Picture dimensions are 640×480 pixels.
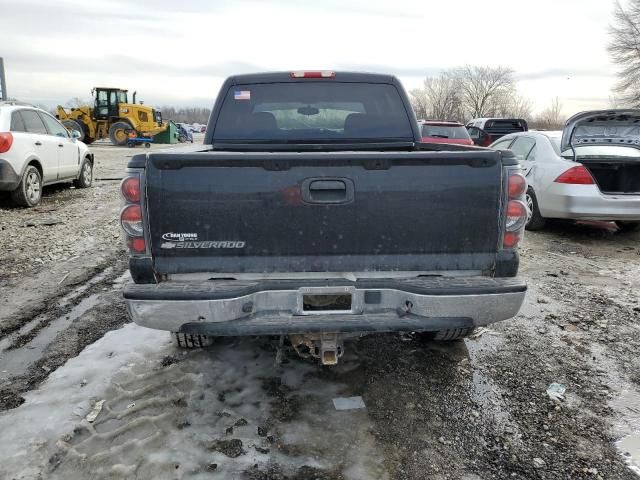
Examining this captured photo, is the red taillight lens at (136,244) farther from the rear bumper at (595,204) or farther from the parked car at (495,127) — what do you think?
the parked car at (495,127)

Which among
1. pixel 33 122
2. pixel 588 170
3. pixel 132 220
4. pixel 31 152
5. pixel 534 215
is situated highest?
pixel 33 122

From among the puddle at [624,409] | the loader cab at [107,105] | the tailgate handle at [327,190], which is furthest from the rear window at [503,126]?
the loader cab at [107,105]

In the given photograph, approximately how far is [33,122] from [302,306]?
8.98 meters

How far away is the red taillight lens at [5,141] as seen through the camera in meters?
8.26

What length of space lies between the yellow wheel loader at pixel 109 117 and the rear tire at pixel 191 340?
27647 millimetres

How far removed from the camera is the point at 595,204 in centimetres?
684

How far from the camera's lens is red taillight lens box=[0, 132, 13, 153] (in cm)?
826

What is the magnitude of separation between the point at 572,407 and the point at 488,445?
0.79 m

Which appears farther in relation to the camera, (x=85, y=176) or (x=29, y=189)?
(x=85, y=176)

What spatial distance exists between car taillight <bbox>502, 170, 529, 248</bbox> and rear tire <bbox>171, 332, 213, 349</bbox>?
2.08 meters

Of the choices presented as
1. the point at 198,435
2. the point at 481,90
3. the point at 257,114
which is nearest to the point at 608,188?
the point at 257,114

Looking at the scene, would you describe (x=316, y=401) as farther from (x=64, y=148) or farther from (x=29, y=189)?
(x=64, y=148)

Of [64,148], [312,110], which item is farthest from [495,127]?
[312,110]

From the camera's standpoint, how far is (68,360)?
3582mm
